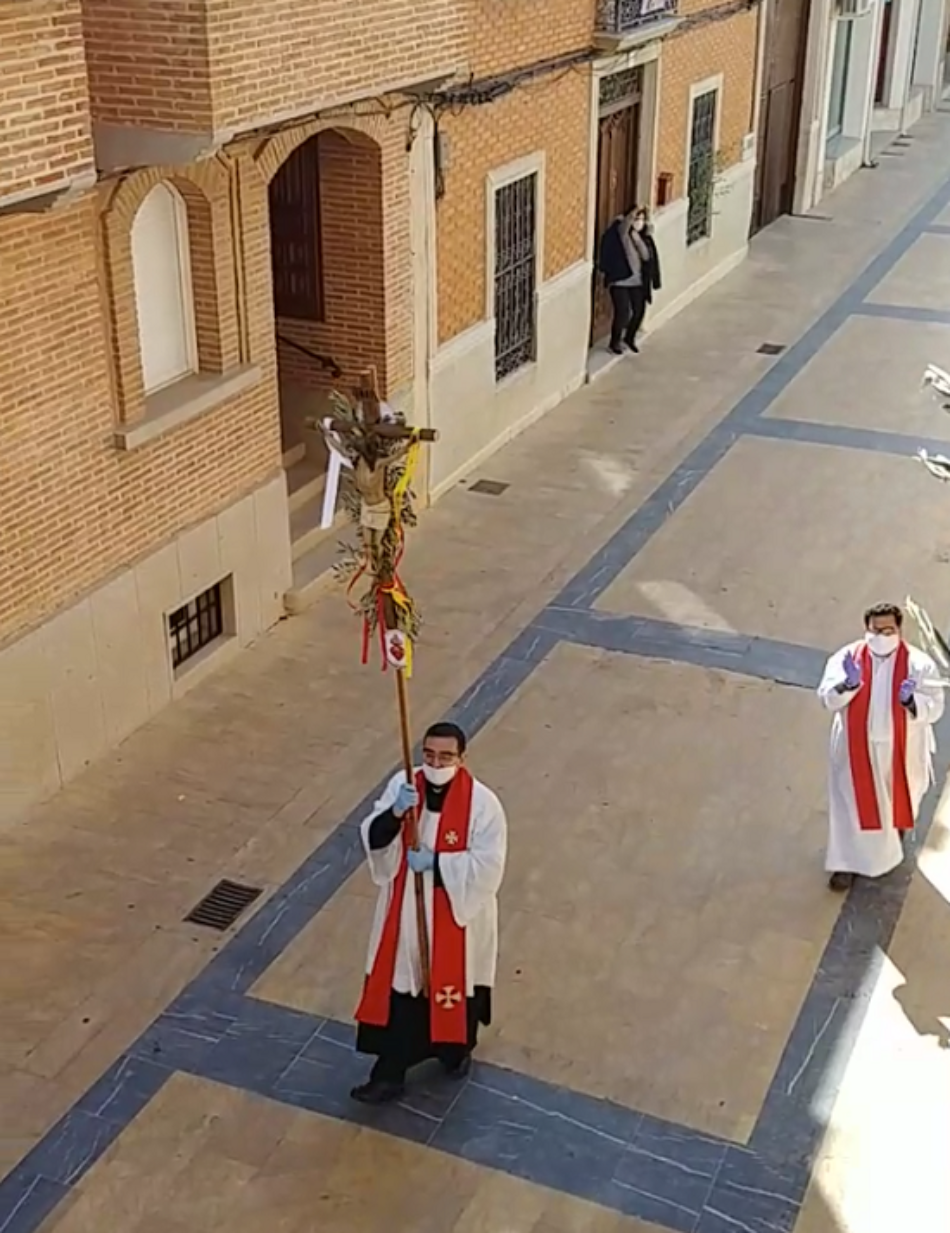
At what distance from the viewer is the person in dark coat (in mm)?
16547

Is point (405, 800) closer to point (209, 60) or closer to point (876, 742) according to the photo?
point (876, 742)

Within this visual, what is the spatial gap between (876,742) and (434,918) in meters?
2.64

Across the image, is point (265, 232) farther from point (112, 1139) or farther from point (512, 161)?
point (112, 1139)

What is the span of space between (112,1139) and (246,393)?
5.16 metres

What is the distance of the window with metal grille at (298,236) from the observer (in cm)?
1185

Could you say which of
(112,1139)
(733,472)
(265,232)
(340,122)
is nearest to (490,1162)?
(112,1139)

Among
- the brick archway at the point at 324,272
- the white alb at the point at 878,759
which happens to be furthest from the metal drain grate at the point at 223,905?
the brick archway at the point at 324,272

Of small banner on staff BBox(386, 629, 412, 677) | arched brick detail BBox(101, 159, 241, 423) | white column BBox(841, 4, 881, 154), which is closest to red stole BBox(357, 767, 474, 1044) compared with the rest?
small banner on staff BBox(386, 629, 412, 677)

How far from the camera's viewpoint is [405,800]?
6461 millimetres

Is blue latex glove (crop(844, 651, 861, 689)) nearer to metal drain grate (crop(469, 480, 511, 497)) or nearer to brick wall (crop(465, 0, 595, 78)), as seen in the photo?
metal drain grate (crop(469, 480, 511, 497))

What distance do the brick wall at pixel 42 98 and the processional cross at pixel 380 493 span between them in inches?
84.5

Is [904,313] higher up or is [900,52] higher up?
[900,52]

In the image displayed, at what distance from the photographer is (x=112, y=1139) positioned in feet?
22.1

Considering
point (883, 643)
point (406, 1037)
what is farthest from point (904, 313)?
point (406, 1037)
